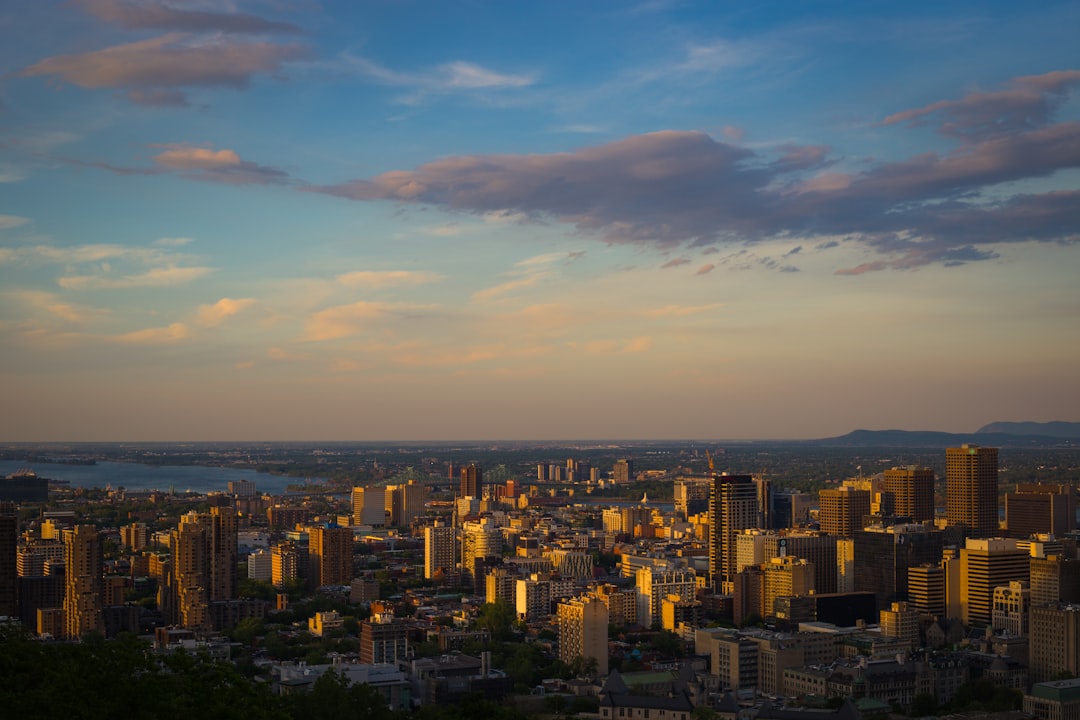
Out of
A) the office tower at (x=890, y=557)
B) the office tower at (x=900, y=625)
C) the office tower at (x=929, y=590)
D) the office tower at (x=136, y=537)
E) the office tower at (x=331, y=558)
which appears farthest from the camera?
the office tower at (x=136, y=537)

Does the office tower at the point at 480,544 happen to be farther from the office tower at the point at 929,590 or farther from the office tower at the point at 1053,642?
the office tower at the point at 1053,642

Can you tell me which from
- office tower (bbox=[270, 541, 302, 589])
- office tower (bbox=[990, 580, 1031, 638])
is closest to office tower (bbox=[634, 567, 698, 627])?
office tower (bbox=[990, 580, 1031, 638])

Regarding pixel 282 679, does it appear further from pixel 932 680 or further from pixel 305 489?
pixel 305 489

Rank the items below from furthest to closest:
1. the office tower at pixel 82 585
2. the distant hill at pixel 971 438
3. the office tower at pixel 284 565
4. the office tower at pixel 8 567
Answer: the distant hill at pixel 971 438, the office tower at pixel 284 565, the office tower at pixel 8 567, the office tower at pixel 82 585

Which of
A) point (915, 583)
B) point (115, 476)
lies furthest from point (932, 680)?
point (115, 476)

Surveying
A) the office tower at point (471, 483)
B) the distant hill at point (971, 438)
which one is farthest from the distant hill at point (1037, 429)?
the office tower at point (471, 483)

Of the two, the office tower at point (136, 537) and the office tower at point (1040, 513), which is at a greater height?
the office tower at point (1040, 513)
